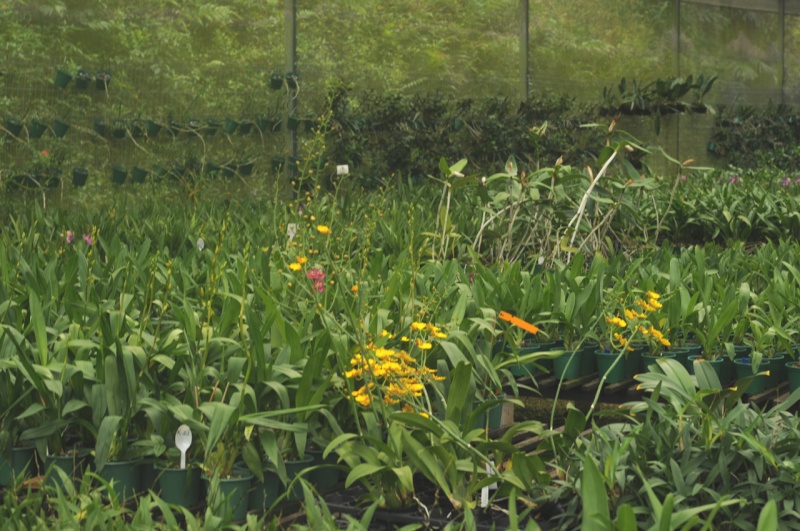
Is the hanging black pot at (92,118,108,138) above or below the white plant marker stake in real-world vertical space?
below

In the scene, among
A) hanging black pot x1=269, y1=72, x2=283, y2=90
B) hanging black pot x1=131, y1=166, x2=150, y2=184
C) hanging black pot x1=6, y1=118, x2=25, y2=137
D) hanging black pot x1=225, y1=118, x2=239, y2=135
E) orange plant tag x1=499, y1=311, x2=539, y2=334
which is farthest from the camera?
hanging black pot x1=269, y1=72, x2=283, y2=90

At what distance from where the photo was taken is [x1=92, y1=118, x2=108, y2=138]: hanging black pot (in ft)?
25.6

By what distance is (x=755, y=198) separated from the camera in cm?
669

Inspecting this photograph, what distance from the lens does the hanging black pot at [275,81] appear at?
8.79 m

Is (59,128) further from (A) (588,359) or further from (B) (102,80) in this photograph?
(A) (588,359)

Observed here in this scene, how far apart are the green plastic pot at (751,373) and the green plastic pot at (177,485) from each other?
67.8 inches

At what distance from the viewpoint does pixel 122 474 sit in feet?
7.15

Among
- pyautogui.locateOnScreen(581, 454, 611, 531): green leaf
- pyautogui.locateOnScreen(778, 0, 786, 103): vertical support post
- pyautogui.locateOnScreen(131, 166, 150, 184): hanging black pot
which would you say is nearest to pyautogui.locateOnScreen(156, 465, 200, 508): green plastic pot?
pyautogui.locateOnScreen(581, 454, 611, 531): green leaf

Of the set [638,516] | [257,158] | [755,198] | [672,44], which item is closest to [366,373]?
[638,516]

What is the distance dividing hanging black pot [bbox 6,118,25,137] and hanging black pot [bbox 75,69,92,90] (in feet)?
1.71

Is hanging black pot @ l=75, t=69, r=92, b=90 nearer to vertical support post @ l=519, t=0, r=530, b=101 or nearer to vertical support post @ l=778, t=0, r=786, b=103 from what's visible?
vertical support post @ l=519, t=0, r=530, b=101

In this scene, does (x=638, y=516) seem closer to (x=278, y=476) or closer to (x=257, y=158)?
(x=278, y=476)

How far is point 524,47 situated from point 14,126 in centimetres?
567

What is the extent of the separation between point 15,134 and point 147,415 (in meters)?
5.63
